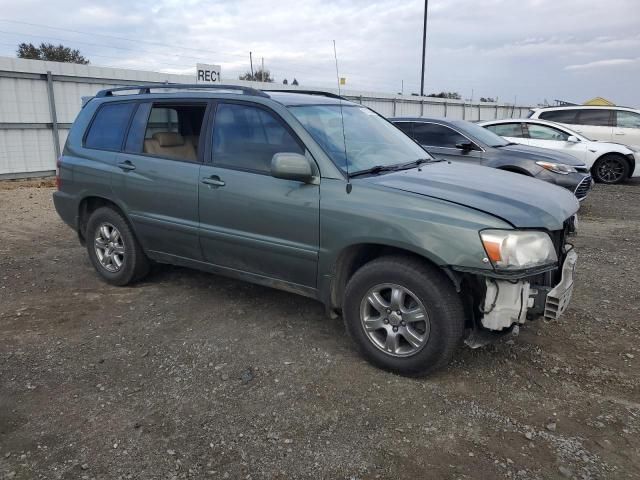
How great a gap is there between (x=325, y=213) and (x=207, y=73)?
32.8ft

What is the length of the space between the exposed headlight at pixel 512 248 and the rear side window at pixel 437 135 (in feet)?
18.2

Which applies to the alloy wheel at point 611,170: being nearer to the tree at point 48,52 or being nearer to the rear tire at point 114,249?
the rear tire at point 114,249

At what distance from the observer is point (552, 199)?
360 cm

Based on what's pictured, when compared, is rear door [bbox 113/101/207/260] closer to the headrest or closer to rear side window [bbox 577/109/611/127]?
the headrest

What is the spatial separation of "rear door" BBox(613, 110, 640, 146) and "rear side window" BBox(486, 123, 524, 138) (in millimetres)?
3575

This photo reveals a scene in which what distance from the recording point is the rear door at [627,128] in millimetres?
13391

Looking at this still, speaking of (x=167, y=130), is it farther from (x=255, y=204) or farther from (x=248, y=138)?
(x=255, y=204)

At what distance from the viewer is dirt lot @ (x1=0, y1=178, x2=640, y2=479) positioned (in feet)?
8.74

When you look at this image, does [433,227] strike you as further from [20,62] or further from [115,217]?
[20,62]

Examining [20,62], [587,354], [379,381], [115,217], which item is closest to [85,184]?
[115,217]

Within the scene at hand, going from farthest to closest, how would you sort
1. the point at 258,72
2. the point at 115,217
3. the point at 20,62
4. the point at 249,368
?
the point at 258,72
the point at 20,62
the point at 115,217
the point at 249,368

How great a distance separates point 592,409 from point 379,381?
124 cm

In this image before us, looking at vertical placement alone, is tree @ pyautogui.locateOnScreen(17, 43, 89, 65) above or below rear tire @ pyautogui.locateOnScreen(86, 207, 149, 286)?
above

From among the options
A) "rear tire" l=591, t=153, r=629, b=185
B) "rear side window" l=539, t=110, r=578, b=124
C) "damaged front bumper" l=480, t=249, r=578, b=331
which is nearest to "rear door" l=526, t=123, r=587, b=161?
"rear tire" l=591, t=153, r=629, b=185
